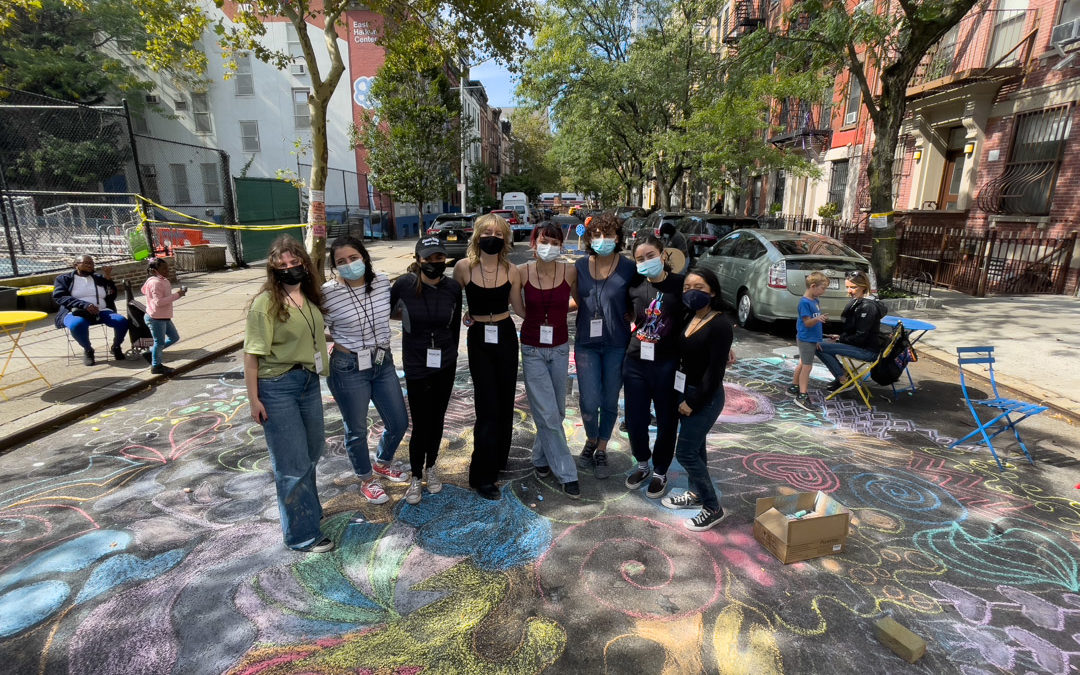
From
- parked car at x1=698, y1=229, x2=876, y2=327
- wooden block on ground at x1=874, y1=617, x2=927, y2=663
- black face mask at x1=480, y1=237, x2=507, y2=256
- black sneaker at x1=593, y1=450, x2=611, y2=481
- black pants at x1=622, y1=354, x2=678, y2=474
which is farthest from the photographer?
parked car at x1=698, y1=229, x2=876, y2=327

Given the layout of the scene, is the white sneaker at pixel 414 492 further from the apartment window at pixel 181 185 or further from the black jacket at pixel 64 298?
the apartment window at pixel 181 185

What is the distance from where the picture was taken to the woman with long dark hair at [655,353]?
3.66 metres

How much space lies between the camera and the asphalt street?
8.39ft

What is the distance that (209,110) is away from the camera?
30.1 meters

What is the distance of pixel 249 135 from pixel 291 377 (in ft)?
108

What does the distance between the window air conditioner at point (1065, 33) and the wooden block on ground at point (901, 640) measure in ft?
48.3

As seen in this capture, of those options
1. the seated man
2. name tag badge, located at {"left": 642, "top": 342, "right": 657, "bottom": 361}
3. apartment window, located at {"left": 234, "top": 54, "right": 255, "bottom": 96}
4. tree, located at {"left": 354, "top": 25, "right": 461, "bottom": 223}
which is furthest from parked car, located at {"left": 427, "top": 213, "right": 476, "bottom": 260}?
apartment window, located at {"left": 234, "top": 54, "right": 255, "bottom": 96}

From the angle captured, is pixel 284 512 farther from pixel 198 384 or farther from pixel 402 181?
pixel 402 181

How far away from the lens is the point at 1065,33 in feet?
38.1

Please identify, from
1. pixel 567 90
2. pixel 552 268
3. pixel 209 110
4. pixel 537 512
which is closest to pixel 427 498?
pixel 537 512

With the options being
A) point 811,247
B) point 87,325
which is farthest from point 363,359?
point 811,247

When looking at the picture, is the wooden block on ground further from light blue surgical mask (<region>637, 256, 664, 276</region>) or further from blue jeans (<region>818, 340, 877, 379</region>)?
blue jeans (<region>818, 340, 877, 379</region>)

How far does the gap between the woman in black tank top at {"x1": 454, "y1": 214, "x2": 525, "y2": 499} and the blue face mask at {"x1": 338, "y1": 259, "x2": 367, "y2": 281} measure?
619 mm

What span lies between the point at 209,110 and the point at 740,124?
94.5 feet
